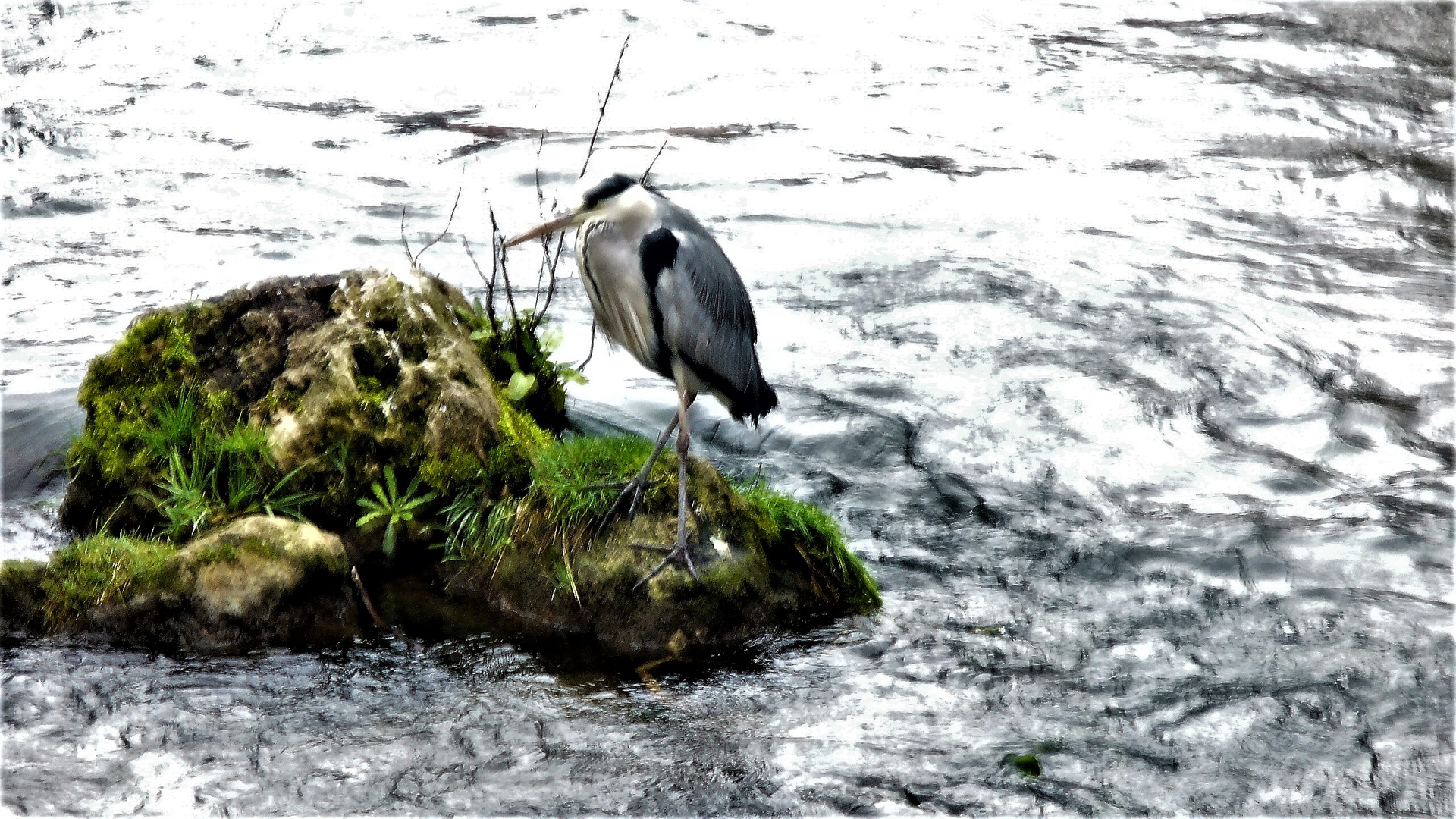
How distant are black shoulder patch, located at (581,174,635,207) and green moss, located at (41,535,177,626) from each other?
206 centimetres

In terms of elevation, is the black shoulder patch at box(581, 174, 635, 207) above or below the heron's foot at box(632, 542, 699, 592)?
above

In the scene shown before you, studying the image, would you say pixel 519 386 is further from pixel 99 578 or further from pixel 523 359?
pixel 99 578

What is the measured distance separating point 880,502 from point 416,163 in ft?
21.6

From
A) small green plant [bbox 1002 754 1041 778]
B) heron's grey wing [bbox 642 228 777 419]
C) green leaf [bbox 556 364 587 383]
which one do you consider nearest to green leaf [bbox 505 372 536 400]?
green leaf [bbox 556 364 587 383]

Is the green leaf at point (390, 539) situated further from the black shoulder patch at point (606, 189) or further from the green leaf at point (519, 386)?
the black shoulder patch at point (606, 189)

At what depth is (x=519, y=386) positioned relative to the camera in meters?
5.88

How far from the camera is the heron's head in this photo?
193 inches

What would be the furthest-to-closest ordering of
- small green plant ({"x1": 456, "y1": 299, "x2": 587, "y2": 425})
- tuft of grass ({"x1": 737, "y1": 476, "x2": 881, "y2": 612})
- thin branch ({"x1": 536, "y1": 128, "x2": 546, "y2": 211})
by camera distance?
thin branch ({"x1": 536, "y1": 128, "x2": 546, "y2": 211}), small green plant ({"x1": 456, "y1": 299, "x2": 587, "y2": 425}), tuft of grass ({"x1": 737, "y1": 476, "x2": 881, "y2": 612})

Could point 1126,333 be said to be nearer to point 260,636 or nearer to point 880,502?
point 880,502

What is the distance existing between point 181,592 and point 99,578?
32 cm

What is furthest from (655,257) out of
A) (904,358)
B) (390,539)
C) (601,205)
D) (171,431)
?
(904,358)

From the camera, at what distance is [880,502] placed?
647 cm

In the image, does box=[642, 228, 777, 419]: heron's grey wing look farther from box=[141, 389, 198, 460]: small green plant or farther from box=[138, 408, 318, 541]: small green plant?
box=[141, 389, 198, 460]: small green plant

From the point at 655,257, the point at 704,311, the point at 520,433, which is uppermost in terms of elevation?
the point at 655,257
